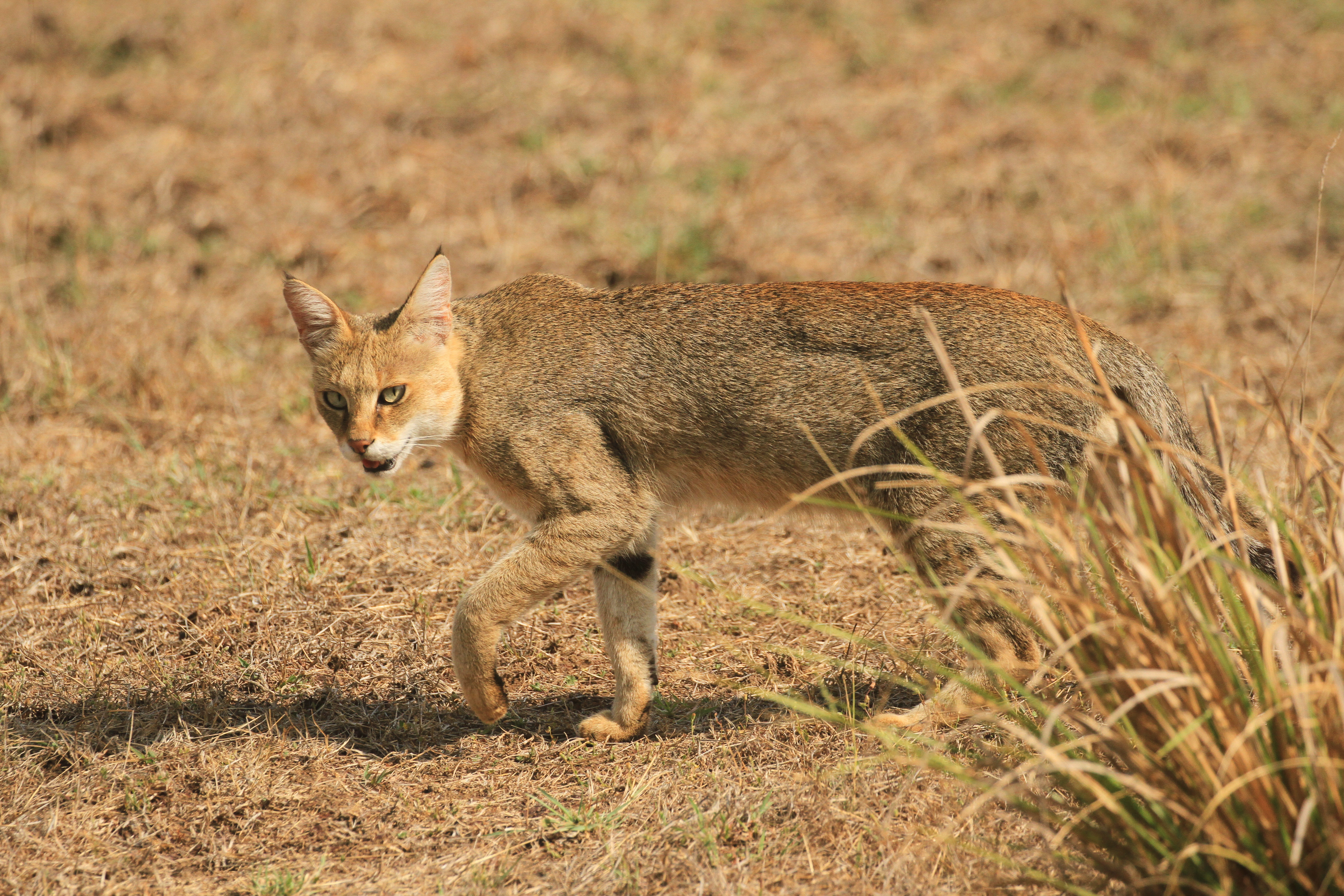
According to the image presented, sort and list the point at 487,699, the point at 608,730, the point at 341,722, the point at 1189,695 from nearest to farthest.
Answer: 1. the point at 1189,695
2. the point at 487,699
3. the point at 608,730
4. the point at 341,722

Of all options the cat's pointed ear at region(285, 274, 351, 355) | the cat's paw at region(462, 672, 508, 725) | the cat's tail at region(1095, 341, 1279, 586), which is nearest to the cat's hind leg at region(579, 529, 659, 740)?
the cat's paw at region(462, 672, 508, 725)

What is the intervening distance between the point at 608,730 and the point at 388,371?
157 centimetres

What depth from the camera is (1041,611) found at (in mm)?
2730

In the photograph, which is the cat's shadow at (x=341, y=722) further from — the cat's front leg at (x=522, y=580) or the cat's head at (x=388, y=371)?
the cat's head at (x=388, y=371)

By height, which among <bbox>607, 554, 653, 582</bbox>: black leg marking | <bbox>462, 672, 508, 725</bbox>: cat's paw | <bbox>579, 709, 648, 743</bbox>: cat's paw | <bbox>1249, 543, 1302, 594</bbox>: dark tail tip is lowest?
<bbox>579, 709, 648, 743</bbox>: cat's paw

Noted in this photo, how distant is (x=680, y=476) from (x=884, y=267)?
4.27 metres

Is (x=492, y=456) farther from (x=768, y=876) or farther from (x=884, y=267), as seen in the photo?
(x=884, y=267)

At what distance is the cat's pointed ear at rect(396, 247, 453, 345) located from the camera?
4.44 meters

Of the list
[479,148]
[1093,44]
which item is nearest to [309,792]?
[479,148]

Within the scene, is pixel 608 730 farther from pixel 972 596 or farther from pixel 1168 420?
pixel 1168 420

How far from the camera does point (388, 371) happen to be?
14.5 feet

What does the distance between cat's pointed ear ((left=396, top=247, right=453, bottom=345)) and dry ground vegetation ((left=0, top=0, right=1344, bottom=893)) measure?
1205mm

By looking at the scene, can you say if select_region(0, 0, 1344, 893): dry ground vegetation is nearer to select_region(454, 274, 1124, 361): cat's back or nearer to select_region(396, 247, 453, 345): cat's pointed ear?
select_region(454, 274, 1124, 361): cat's back

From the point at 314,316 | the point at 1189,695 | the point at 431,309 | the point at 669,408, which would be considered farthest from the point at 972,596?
the point at 314,316
